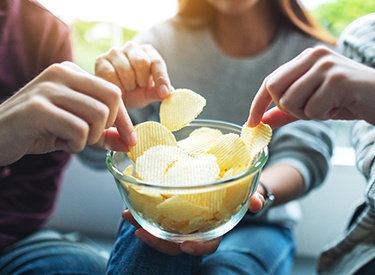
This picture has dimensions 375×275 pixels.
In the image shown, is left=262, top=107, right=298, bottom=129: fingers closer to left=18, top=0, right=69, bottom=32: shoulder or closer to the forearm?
the forearm

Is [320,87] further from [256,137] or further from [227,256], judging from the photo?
[227,256]

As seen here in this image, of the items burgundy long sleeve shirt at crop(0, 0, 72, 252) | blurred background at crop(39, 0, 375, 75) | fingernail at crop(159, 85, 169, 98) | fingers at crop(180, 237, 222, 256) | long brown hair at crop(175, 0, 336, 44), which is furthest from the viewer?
blurred background at crop(39, 0, 375, 75)

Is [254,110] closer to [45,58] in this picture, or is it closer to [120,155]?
[120,155]

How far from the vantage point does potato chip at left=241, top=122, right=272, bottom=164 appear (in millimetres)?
645

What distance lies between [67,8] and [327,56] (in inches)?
39.4

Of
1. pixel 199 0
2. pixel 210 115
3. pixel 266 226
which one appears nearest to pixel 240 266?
pixel 266 226

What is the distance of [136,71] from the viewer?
0.80 metres

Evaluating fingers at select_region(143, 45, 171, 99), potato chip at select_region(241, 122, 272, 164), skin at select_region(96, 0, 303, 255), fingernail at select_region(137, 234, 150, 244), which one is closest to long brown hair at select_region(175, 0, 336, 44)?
skin at select_region(96, 0, 303, 255)

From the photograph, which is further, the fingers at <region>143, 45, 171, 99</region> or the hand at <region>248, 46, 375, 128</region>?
the fingers at <region>143, 45, 171, 99</region>

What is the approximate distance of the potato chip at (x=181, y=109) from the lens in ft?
2.37

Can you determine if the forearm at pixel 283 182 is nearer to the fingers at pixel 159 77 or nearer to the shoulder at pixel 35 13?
the fingers at pixel 159 77

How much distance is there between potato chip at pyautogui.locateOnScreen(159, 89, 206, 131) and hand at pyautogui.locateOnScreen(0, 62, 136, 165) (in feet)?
0.33

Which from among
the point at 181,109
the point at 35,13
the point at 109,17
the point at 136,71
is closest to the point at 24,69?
the point at 35,13

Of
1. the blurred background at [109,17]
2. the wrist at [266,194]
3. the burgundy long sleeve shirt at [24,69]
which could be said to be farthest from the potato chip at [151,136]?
the blurred background at [109,17]
